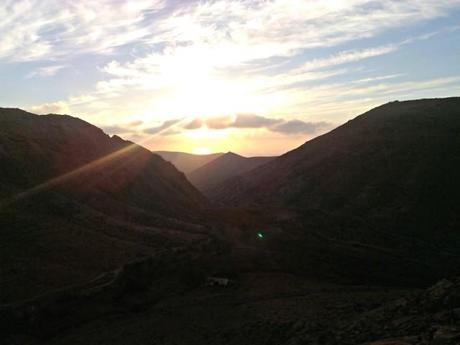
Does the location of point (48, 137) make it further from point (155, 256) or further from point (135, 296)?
point (135, 296)

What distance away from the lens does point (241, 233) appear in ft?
158

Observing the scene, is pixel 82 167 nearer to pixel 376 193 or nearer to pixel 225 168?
pixel 376 193

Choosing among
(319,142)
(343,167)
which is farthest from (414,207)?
(319,142)

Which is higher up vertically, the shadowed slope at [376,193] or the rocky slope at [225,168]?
the rocky slope at [225,168]

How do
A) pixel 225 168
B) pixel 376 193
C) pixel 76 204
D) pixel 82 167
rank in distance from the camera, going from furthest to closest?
pixel 225 168, pixel 376 193, pixel 82 167, pixel 76 204

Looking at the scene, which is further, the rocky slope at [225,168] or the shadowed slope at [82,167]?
the rocky slope at [225,168]

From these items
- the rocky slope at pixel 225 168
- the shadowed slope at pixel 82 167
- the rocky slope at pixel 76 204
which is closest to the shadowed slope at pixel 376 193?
the rocky slope at pixel 76 204

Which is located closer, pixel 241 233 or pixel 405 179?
pixel 241 233

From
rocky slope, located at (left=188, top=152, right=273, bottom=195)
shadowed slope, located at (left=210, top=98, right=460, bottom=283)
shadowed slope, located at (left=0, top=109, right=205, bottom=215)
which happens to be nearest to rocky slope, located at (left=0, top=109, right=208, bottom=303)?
shadowed slope, located at (left=0, top=109, right=205, bottom=215)

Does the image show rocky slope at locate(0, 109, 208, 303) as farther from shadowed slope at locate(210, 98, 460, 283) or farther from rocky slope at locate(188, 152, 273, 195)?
rocky slope at locate(188, 152, 273, 195)

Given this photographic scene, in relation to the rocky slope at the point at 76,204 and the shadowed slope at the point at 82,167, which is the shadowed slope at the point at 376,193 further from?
the shadowed slope at the point at 82,167

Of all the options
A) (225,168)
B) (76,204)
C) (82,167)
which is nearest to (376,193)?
(82,167)

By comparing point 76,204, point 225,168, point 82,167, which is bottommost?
point 76,204

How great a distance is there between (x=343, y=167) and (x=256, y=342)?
191ft
